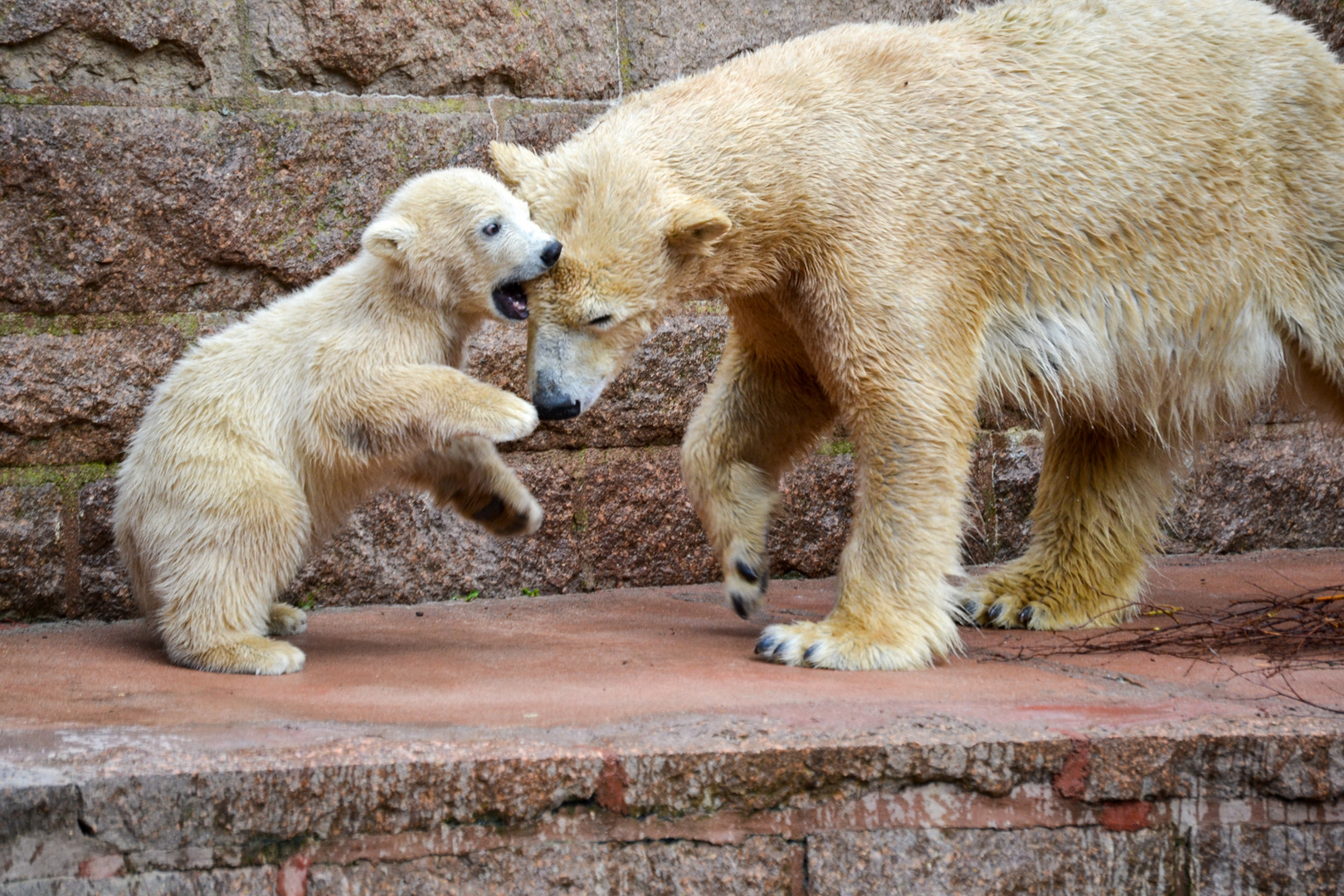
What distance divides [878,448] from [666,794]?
47.4 inches

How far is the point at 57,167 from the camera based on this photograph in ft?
11.4

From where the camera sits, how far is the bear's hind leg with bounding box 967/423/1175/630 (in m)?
3.68

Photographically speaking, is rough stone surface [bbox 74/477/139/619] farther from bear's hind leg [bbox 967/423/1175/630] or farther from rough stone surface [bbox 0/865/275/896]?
bear's hind leg [bbox 967/423/1175/630]

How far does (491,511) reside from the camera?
3.23 m

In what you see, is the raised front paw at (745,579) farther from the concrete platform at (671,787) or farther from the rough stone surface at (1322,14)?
the rough stone surface at (1322,14)

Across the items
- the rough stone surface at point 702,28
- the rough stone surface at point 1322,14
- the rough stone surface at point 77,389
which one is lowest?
the rough stone surface at point 77,389

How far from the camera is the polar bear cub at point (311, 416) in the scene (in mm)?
2807

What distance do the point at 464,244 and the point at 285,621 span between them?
1.09 metres

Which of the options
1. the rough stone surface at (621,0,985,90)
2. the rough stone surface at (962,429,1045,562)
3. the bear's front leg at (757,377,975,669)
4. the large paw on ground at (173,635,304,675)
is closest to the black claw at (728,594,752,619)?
the bear's front leg at (757,377,975,669)

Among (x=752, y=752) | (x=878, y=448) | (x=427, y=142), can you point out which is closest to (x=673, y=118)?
(x=878, y=448)

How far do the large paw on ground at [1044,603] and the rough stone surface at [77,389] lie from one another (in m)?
2.40

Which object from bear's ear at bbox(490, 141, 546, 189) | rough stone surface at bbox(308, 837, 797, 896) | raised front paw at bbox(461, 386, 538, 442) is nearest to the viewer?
rough stone surface at bbox(308, 837, 797, 896)

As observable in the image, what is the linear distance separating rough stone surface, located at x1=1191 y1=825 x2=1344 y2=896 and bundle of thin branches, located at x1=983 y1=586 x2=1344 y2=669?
577mm

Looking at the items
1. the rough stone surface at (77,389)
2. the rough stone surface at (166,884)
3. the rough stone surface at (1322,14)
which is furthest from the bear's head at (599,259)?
the rough stone surface at (1322,14)
